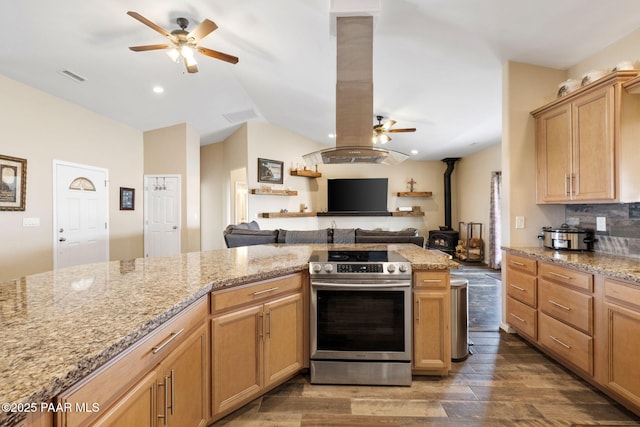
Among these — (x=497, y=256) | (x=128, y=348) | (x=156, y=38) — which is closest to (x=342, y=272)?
(x=128, y=348)

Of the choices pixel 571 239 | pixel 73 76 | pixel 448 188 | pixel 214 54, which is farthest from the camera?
pixel 448 188

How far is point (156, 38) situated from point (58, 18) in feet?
2.89

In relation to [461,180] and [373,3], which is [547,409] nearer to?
[373,3]

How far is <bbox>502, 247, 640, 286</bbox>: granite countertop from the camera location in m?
1.80

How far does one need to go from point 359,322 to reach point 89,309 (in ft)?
5.10

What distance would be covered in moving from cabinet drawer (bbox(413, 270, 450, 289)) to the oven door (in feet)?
0.40

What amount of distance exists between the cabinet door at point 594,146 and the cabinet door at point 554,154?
0.08m

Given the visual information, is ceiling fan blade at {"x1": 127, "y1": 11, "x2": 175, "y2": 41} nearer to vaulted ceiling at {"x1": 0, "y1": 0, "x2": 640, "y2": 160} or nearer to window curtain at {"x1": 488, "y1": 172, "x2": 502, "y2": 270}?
vaulted ceiling at {"x1": 0, "y1": 0, "x2": 640, "y2": 160}

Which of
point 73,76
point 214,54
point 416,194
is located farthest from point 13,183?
point 416,194

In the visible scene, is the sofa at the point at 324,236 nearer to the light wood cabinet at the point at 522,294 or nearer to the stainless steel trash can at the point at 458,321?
the light wood cabinet at the point at 522,294

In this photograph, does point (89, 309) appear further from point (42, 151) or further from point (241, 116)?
point (241, 116)

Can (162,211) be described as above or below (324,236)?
above

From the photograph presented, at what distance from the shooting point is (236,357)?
176cm

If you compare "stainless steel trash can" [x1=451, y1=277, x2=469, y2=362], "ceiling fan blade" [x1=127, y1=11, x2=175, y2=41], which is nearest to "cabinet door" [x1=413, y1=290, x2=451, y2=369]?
"stainless steel trash can" [x1=451, y1=277, x2=469, y2=362]
